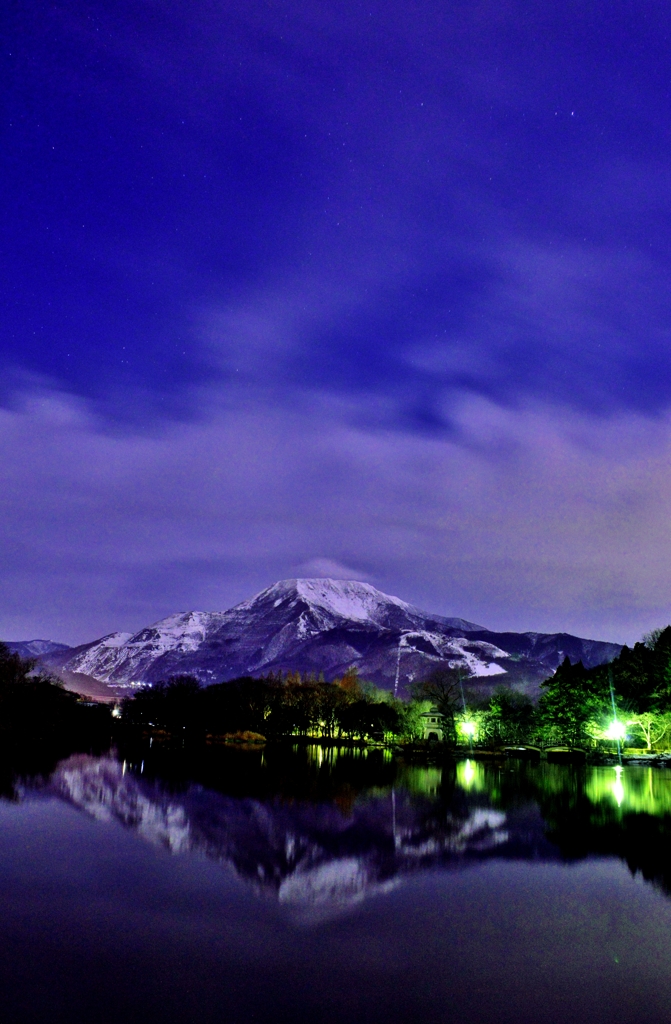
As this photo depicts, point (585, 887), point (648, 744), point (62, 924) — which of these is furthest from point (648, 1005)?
point (648, 744)

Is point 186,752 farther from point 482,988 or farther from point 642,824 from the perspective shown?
point 482,988

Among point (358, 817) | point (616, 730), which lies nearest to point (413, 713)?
point (616, 730)

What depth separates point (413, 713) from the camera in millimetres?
125812

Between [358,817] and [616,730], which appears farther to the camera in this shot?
[616,730]

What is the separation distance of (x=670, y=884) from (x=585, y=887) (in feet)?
9.57

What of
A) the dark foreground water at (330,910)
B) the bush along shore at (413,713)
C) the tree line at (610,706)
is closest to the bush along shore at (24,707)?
the bush along shore at (413,713)

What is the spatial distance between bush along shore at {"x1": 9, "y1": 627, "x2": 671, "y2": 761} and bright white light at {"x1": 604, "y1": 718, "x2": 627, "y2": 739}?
0.15m

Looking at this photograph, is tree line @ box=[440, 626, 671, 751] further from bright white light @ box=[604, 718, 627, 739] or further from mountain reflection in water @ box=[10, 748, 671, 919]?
mountain reflection in water @ box=[10, 748, 671, 919]

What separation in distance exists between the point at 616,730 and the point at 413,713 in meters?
45.3

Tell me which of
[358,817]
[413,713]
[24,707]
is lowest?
[413,713]

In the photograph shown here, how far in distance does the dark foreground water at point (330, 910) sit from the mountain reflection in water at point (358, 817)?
0.59 ft

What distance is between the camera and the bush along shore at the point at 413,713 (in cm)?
8719

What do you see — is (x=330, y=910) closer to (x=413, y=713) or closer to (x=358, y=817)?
→ (x=358, y=817)

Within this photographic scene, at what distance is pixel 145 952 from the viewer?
16.3 meters
